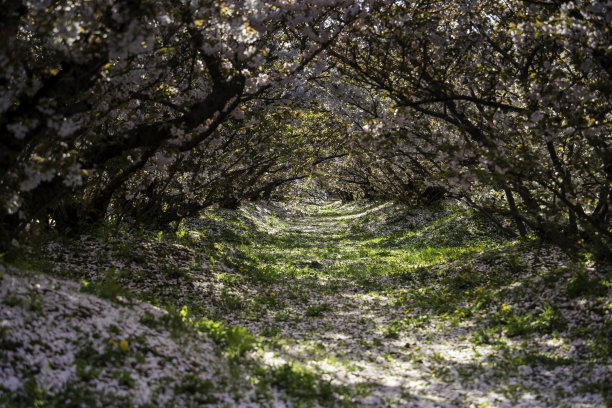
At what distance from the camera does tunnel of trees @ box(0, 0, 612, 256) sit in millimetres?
6520

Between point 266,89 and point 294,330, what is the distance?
6.40 m

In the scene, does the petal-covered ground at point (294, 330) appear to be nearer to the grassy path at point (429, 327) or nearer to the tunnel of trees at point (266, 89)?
the grassy path at point (429, 327)

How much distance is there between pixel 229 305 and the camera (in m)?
11.7

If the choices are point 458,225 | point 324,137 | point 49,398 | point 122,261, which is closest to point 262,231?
point 324,137

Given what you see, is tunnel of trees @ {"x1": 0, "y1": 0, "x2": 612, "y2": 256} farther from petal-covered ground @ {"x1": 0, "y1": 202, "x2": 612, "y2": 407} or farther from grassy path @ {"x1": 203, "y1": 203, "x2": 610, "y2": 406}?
grassy path @ {"x1": 203, "y1": 203, "x2": 610, "y2": 406}

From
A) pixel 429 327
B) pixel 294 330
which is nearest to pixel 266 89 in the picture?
pixel 294 330

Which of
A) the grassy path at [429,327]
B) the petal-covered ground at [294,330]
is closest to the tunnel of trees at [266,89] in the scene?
the petal-covered ground at [294,330]

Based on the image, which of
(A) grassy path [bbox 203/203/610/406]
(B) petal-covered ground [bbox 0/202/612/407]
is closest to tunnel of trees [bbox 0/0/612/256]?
(B) petal-covered ground [bbox 0/202/612/407]

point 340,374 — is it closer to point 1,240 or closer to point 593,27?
point 1,240

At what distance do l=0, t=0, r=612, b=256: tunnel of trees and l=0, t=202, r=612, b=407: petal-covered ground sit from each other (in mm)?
1349

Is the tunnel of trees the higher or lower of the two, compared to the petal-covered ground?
higher

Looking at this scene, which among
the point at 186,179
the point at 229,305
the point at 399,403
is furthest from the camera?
the point at 186,179

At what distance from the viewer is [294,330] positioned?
1041 centimetres

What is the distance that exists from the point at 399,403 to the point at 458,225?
62.0ft
